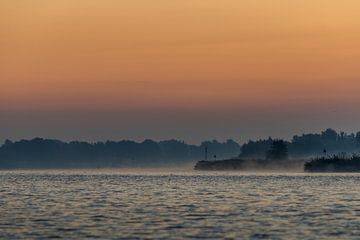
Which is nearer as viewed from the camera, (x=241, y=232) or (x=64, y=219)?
(x=241, y=232)

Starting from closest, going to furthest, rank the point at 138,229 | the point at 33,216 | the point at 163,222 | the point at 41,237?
the point at 41,237
the point at 138,229
the point at 163,222
the point at 33,216

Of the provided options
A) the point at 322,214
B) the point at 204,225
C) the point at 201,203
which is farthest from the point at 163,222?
the point at 201,203

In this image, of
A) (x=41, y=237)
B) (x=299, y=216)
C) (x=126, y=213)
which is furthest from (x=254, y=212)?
(x=41, y=237)

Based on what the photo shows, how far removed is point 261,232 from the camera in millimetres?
64500

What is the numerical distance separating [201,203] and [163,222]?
89.4ft

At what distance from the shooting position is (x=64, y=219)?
75.2 meters

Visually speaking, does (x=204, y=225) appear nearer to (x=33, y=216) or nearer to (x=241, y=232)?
(x=241, y=232)

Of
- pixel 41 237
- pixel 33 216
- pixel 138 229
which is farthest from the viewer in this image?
pixel 33 216

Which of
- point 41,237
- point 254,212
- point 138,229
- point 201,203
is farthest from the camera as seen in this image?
point 201,203

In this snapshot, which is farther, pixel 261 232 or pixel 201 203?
pixel 201 203

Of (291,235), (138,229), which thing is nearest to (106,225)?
(138,229)

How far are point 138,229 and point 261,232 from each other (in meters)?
8.96

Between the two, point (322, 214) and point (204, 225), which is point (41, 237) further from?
point (322, 214)

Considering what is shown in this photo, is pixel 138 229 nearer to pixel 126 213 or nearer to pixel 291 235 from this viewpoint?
pixel 291 235
